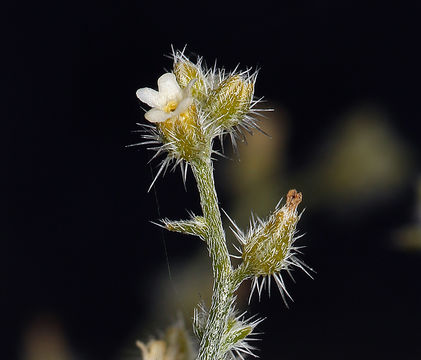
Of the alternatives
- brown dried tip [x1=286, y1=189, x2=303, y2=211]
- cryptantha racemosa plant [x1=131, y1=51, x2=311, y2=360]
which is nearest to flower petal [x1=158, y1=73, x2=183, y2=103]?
cryptantha racemosa plant [x1=131, y1=51, x2=311, y2=360]

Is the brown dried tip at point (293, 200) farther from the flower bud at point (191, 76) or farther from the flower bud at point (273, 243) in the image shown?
the flower bud at point (191, 76)

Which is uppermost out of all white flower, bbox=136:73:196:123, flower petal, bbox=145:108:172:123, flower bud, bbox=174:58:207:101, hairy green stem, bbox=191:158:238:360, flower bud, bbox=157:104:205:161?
flower bud, bbox=174:58:207:101

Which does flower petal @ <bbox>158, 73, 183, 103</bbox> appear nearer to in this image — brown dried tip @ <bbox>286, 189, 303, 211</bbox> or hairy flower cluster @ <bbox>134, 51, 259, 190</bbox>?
hairy flower cluster @ <bbox>134, 51, 259, 190</bbox>

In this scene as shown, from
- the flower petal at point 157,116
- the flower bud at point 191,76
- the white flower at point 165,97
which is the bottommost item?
the flower petal at point 157,116

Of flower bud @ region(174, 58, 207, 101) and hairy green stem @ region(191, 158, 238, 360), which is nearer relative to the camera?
hairy green stem @ region(191, 158, 238, 360)

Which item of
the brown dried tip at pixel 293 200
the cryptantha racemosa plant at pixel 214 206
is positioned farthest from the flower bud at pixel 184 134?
the brown dried tip at pixel 293 200

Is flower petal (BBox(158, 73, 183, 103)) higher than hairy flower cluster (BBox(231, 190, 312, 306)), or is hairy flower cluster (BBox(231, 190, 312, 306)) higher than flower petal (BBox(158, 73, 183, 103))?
flower petal (BBox(158, 73, 183, 103))
